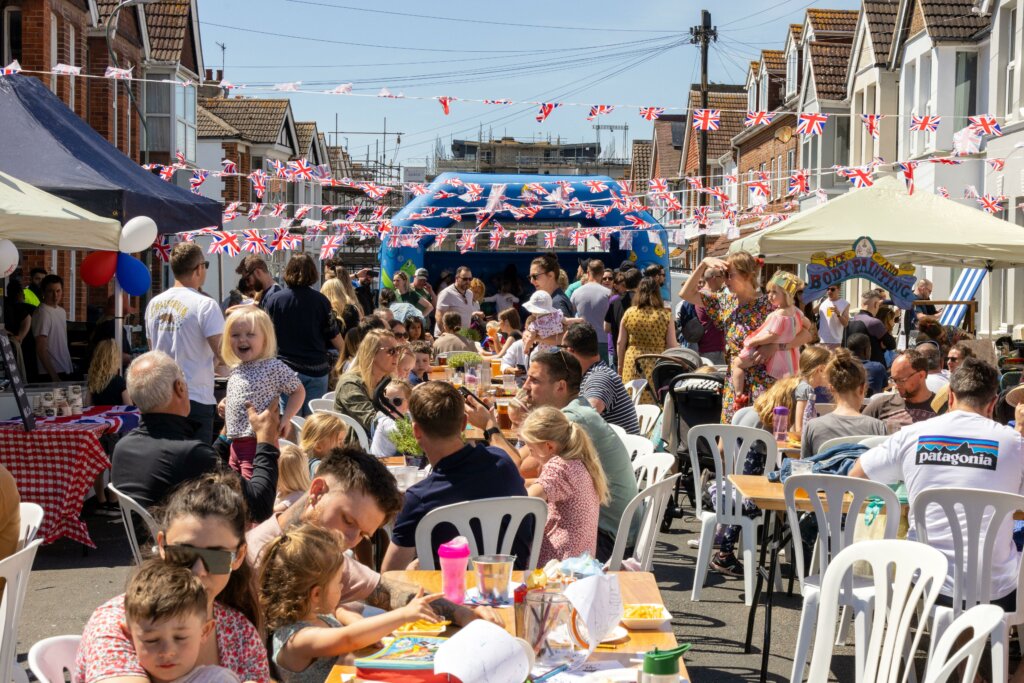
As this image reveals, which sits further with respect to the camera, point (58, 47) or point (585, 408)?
→ point (58, 47)

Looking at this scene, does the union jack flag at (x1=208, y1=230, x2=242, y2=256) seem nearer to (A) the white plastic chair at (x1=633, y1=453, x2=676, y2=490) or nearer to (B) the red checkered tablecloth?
(B) the red checkered tablecloth

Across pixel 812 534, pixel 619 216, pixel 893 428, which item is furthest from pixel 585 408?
pixel 619 216

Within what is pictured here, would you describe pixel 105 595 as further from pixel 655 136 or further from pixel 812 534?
pixel 655 136

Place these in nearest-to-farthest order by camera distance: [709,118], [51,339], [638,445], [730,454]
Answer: [638,445] < [730,454] < [51,339] < [709,118]

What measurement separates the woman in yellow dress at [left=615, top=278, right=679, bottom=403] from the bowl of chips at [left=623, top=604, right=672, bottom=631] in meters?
7.73

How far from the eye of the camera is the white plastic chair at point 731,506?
23.2 ft

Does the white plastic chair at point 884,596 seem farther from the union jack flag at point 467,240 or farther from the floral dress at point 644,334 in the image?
the union jack flag at point 467,240

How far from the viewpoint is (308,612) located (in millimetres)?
3404

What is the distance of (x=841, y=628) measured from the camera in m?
6.03

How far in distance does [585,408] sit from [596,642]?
8.78ft

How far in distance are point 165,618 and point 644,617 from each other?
59.0 inches

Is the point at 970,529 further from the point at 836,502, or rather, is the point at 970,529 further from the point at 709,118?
the point at 709,118

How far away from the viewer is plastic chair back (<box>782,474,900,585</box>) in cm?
532

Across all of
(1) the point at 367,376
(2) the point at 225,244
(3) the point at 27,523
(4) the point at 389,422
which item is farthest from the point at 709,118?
(3) the point at 27,523
